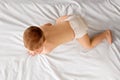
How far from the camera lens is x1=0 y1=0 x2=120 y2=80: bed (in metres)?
1.38

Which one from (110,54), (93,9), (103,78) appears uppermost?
(93,9)

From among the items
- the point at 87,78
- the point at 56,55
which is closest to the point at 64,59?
the point at 56,55

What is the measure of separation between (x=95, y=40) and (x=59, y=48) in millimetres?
218

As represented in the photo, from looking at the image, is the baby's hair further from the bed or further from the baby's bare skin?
the bed

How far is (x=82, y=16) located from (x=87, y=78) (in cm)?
41

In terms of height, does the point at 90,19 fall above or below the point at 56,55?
above

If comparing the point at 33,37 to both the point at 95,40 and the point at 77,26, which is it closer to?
the point at 77,26

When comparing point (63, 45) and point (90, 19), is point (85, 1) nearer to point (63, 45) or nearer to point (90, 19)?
point (90, 19)

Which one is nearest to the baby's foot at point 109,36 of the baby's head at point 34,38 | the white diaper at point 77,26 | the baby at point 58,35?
the baby at point 58,35

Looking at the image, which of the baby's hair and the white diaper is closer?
the baby's hair

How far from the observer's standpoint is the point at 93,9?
157 cm

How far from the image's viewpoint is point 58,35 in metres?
1.30

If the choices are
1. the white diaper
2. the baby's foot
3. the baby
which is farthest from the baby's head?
the baby's foot

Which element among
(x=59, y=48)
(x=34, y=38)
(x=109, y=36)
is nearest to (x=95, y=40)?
(x=109, y=36)
